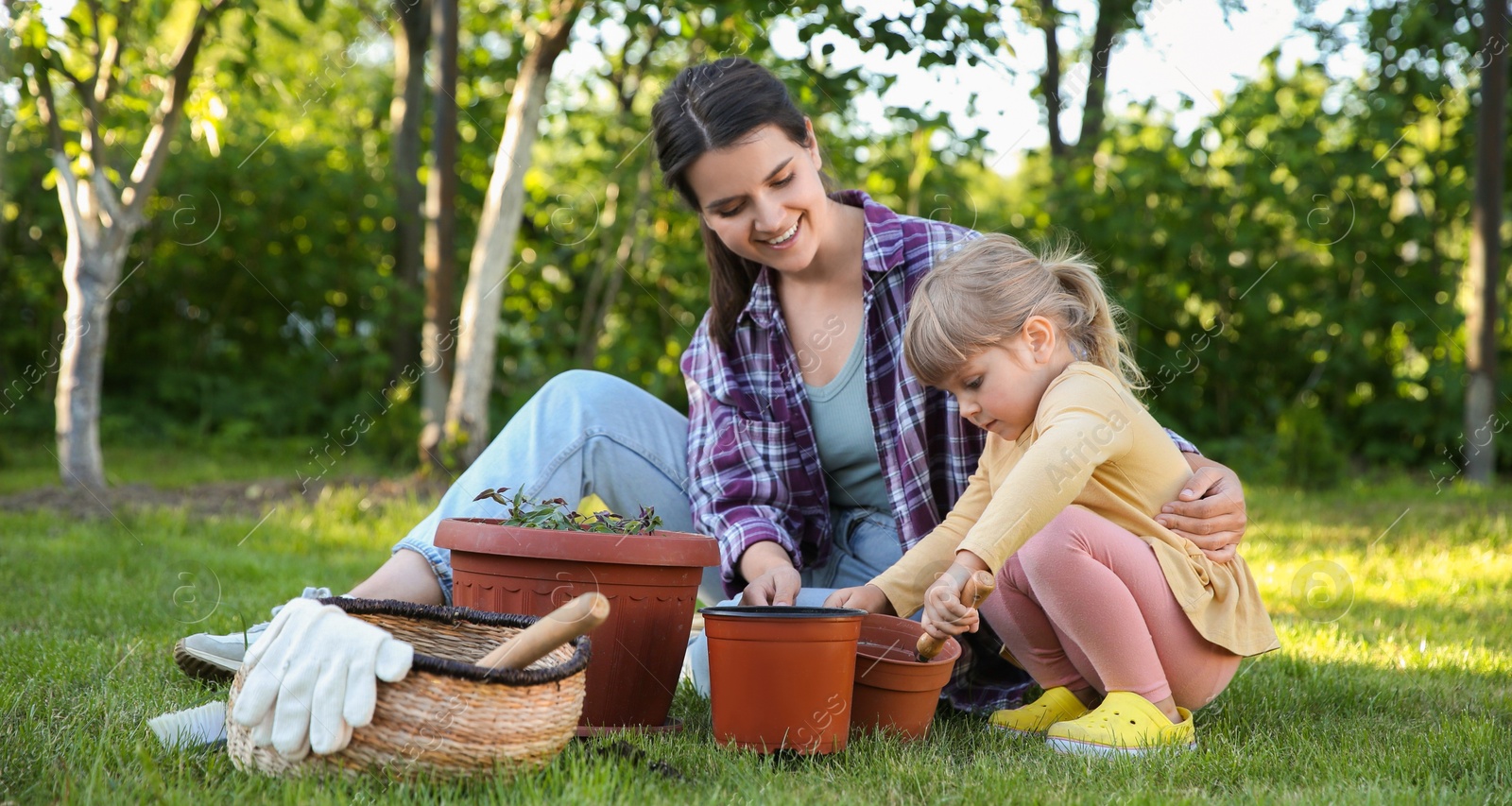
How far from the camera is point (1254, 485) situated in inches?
237

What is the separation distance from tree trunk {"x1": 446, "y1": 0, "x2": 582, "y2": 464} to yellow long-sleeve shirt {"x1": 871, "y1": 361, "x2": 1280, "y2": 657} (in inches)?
143

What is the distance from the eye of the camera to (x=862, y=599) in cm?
209

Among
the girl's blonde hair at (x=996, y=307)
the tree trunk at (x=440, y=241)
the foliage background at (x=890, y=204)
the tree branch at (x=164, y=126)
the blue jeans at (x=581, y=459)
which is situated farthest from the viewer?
the foliage background at (x=890, y=204)

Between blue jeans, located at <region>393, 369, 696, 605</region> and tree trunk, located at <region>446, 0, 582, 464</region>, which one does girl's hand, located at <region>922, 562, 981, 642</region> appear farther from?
tree trunk, located at <region>446, 0, 582, 464</region>

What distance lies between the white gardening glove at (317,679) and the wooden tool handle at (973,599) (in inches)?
30.0

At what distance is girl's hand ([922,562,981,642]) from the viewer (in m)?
1.73

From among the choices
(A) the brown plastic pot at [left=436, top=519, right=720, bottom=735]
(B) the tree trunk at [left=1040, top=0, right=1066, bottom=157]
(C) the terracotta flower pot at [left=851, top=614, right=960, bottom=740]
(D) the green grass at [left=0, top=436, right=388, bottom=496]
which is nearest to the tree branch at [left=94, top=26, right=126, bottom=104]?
(D) the green grass at [left=0, top=436, right=388, bottom=496]

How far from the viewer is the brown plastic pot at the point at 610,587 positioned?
5.98ft

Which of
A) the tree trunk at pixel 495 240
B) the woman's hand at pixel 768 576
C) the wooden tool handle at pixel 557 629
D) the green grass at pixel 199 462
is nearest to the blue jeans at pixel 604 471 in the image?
the woman's hand at pixel 768 576

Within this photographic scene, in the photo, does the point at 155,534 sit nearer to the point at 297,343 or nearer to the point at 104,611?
the point at 104,611

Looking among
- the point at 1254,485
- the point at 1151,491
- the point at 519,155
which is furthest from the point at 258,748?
the point at 1254,485

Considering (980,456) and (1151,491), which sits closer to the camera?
(1151,491)

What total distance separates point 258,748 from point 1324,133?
6502mm

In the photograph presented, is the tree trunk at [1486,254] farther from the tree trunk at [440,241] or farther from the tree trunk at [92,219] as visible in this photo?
the tree trunk at [92,219]
